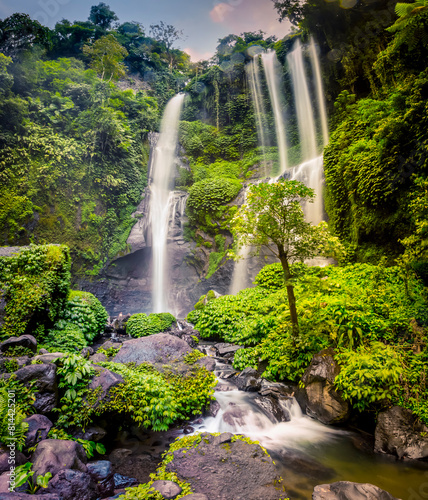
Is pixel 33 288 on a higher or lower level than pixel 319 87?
lower

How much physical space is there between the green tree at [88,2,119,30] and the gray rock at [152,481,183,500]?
3883 centimetres

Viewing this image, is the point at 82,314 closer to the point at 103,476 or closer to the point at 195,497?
the point at 103,476

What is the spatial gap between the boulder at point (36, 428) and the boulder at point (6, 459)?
0.27m

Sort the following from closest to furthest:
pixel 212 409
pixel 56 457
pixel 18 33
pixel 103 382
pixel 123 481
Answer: pixel 56 457, pixel 123 481, pixel 103 382, pixel 212 409, pixel 18 33

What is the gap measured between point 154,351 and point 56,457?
3604mm

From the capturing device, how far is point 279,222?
529 cm

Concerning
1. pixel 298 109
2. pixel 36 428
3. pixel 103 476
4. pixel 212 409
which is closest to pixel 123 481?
pixel 103 476

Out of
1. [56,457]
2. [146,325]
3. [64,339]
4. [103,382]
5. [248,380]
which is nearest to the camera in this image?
[56,457]

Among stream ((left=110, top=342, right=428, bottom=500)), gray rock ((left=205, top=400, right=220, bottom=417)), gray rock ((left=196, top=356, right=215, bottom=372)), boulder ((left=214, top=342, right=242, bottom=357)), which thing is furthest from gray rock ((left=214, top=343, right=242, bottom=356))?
gray rock ((left=205, top=400, right=220, bottom=417))

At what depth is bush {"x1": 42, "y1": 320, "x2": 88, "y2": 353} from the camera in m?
6.35

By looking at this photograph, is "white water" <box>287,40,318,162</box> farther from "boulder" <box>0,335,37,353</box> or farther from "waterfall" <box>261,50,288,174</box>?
"boulder" <box>0,335,37,353</box>

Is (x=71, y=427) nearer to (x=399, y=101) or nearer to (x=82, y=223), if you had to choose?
(x=399, y=101)

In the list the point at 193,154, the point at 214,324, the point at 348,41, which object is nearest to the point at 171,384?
the point at 214,324

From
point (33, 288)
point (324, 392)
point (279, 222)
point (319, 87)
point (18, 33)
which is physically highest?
point (18, 33)
